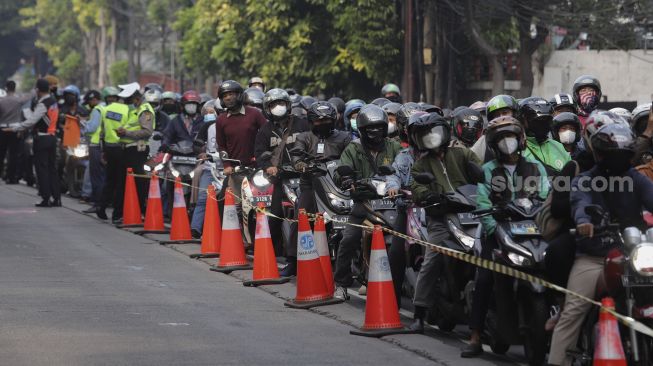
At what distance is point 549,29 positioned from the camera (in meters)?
31.9

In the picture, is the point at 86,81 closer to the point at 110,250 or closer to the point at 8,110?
the point at 8,110

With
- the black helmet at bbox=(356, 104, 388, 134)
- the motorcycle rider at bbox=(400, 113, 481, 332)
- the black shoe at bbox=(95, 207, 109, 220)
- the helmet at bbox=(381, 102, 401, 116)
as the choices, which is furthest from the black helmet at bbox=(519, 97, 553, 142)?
the black shoe at bbox=(95, 207, 109, 220)

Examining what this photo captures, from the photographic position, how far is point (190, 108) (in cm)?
2152

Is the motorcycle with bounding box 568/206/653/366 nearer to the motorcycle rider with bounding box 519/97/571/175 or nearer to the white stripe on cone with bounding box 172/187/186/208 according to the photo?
the motorcycle rider with bounding box 519/97/571/175

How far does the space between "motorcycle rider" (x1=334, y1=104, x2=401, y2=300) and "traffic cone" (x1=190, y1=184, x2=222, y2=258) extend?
3868 mm

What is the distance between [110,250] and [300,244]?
540cm

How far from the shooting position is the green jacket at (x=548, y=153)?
1123 cm

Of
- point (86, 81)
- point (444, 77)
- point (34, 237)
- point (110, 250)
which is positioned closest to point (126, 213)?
point (34, 237)

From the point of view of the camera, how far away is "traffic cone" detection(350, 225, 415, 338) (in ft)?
36.3

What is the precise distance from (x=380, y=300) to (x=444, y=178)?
43.1 inches

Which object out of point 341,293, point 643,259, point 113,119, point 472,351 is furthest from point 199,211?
point 643,259

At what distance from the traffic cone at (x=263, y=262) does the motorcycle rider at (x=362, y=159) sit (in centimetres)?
135

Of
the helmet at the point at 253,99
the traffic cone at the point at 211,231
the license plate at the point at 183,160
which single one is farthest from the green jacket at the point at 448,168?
the license plate at the point at 183,160

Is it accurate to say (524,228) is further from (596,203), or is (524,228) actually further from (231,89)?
(231,89)
